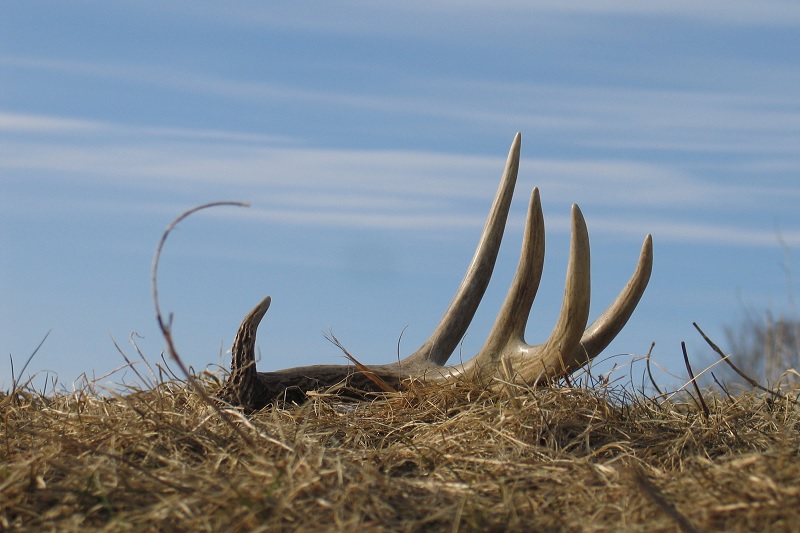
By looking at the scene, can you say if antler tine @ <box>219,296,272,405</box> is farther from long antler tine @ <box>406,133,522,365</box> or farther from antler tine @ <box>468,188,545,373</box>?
antler tine @ <box>468,188,545,373</box>

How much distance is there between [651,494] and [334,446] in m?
1.13

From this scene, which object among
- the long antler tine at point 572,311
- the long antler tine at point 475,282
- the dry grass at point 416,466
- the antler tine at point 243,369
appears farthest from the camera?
the long antler tine at point 475,282

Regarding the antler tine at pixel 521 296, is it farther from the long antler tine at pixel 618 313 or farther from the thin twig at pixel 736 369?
the thin twig at pixel 736 369

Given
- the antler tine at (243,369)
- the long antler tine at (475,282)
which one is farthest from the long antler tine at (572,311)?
the antler tine at (243,369)

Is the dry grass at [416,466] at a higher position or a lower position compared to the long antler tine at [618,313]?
lower

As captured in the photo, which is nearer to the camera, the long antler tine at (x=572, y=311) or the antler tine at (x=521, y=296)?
the long antler tine at (x=572, y=311)

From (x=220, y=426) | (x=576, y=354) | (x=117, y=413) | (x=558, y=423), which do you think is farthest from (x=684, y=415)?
(x=117, y=413)

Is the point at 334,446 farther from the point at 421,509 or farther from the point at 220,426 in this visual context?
the point at 421,509

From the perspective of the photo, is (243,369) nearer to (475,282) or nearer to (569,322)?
(475,282)

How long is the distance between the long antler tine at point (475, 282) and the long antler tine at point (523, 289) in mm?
231

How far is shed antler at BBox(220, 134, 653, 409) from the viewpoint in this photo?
10.7ft

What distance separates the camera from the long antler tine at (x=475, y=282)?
12.3 ft

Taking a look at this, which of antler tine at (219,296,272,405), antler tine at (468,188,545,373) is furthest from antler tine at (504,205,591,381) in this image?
antler tine at (219,296,272,405)

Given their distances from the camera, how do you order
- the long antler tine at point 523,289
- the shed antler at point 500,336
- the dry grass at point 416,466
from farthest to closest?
the long antler tine at point 523,289, the shed antler at point 500,336, the dry grass at point 416,466
